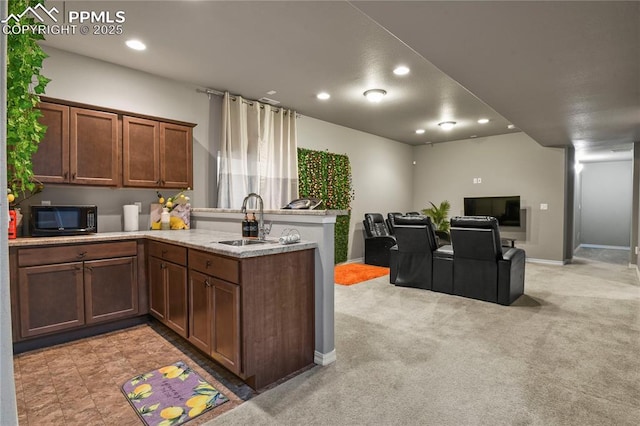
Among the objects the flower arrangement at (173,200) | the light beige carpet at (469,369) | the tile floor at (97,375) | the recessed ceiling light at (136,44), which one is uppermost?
the recessed ceiling light at (136,44)

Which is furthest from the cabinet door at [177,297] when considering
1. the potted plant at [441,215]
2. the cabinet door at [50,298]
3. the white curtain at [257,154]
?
the potted plant at [441,215]

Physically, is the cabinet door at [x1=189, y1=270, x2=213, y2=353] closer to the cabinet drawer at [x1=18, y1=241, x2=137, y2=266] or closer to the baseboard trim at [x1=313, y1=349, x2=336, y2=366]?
the baseboard trim at [x1=313, y1=349, x2=336, y2=366]

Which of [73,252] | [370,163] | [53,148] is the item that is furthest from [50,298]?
[370,163]

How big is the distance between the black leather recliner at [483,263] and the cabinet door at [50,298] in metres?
4.18

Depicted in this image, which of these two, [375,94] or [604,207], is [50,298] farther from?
[604,207]

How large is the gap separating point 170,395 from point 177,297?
856 mm

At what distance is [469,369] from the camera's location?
249cm

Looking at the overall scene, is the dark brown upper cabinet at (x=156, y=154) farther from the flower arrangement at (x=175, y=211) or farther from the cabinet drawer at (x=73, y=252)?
the cabinet drawer at (x=73, y=252)

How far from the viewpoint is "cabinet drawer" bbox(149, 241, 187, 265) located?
276 cm

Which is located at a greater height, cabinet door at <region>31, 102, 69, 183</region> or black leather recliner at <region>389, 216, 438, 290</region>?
cabinet door at <region>31, 102, 69, 183</region>

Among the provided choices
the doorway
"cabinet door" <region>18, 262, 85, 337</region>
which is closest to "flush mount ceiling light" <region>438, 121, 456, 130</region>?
the doorway

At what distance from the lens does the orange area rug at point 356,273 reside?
5371mm

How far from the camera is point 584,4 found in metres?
1.96

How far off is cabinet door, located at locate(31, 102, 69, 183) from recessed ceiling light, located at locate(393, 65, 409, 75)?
346 cm
